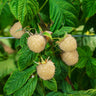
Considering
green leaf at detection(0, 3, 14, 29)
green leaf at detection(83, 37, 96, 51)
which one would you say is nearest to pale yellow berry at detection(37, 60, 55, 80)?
green leaf at detection(0, 3, 14, 29)

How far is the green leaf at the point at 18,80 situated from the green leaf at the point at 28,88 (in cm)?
3

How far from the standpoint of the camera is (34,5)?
577 millimetres

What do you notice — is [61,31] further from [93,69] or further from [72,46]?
[93,69]

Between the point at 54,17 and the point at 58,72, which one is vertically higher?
the point at 54,17

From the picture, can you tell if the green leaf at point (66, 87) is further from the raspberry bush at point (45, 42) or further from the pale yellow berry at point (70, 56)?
the pale yellow berry at point (70, 56)

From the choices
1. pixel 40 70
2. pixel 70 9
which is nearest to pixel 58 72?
pixel 40 70

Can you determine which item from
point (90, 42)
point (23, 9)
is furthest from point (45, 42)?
A: point (90, 42)

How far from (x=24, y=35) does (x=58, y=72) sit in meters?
0.22

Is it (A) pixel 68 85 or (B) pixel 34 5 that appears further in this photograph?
(A) pixel 68 85

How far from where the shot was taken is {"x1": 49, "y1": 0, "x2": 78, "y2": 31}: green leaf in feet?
2.15

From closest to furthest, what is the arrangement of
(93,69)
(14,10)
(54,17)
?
(14,10) → (54,17) → (93,69)

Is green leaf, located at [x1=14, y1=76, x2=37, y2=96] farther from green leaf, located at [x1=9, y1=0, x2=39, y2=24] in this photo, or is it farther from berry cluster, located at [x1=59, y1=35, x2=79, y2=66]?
green leaf, located at [x1=9, y1=0, x2=39, y2=24]

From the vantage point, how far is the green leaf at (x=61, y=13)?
654 millimetres

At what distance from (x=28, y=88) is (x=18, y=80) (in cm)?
5
